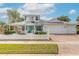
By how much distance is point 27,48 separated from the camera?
158 inches

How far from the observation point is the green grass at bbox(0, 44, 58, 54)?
401 centimetres

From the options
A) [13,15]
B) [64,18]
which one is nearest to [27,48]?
[13,15]

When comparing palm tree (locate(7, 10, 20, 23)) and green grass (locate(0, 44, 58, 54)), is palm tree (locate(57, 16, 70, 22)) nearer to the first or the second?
green grass (locate(0, 44, 58, 54))

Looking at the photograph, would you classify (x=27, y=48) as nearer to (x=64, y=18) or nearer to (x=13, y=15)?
(x=13, y=15)

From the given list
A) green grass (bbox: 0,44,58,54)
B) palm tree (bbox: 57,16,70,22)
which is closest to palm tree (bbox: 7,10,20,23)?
green grass (bbox: 0,44,58,54)

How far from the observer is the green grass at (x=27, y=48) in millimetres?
4007

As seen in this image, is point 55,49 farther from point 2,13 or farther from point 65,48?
point 2,13

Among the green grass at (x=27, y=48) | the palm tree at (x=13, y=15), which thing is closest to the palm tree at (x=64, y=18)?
the green grass at (x=27, y=48)

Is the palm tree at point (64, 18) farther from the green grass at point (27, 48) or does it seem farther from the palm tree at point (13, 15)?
the palm tree at point (13, 15)

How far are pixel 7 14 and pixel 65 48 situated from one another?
957 mm

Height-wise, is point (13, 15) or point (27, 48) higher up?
point (13, 15)

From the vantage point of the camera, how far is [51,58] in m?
4.02

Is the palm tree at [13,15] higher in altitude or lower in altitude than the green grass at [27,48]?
higher

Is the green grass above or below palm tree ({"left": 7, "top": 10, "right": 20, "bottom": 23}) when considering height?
below
